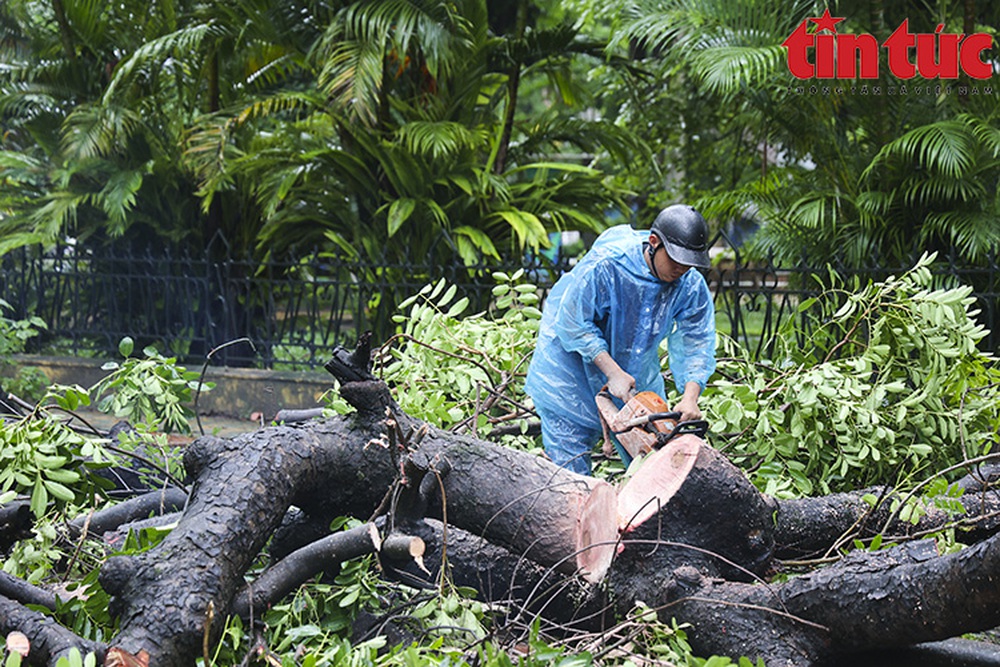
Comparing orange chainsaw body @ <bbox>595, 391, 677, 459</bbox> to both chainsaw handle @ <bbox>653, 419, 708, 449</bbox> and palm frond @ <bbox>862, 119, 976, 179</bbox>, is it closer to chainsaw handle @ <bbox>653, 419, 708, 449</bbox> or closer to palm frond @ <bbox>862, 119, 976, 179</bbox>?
chainsaw handle @ <bbox>653, 419, 708, 449</bbox>

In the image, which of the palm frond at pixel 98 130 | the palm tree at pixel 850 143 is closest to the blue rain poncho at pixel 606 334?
the palm tree at pixel 850 143

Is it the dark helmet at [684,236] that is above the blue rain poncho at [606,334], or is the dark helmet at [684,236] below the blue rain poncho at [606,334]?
above

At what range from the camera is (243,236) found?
1004 cm

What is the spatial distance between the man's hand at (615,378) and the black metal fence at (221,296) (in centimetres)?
373

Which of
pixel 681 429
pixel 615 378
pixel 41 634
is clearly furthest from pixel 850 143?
pixel 41 634

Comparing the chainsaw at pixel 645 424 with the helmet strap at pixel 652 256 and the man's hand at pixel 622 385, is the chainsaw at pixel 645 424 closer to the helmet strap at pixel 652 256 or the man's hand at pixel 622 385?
the man's hand at pixel 622 385

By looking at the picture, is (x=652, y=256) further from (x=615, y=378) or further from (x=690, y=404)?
(x=690, y=404)

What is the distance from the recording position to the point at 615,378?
4.08 metres

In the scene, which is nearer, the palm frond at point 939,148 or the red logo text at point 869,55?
the palm frond at point 939,148

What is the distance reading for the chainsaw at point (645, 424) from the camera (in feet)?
12.0

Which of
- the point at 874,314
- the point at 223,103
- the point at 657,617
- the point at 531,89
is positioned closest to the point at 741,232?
the point at 531,89

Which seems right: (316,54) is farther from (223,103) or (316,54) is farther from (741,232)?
(741,232)

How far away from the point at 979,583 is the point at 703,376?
67.3 inches

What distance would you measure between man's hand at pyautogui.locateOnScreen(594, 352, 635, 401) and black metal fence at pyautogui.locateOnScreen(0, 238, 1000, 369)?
373 centimetres
